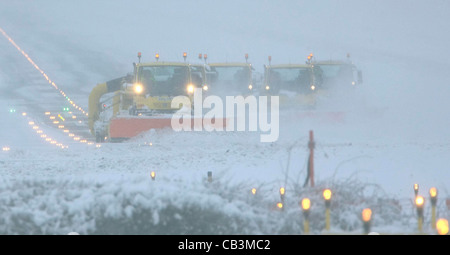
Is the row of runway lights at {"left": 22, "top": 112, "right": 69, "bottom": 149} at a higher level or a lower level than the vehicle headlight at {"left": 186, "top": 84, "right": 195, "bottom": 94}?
lower

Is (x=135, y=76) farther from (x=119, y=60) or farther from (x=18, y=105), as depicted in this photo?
(x=119, y=60)

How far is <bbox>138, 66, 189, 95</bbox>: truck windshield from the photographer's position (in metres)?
22.6

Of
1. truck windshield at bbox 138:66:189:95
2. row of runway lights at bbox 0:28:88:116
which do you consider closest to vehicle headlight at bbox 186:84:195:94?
truck windshield at bbox 138:66:189:95

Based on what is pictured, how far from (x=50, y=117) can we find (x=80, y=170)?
1933cm

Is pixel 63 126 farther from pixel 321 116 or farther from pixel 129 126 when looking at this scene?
pixel 321 116

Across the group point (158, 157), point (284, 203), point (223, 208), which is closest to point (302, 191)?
point (284, 203)

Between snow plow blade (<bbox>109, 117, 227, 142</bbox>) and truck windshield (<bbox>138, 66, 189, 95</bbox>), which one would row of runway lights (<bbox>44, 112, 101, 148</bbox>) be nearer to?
truck windshield (<bbox>138, 66, 189, 95</bbox>)

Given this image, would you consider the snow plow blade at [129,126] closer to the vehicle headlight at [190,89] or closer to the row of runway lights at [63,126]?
the vehicle headlight at [190,89]

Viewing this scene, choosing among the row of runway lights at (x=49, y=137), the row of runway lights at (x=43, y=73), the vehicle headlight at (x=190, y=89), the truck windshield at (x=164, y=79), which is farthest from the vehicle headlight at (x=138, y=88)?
the row of runway lights at (x=43, y=73)

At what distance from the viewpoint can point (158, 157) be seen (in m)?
15.4

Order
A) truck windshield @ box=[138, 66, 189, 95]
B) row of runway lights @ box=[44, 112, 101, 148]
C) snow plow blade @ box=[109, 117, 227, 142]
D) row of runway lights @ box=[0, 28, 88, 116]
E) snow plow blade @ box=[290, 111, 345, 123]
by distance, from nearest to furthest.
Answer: snow plow blade @ box=[109, 117, 227, 142]
truck windshield @ box=[138, 66, 189, 95]
snow plow blade @ box=[290, 111, 345, 123]
row of runway lights @ box=[44, 112, 101, 148]
row of runway lights @ box=[0, 28, 88, 116]

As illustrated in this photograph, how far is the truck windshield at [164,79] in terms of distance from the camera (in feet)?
74.2

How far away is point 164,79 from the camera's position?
22.9 metres

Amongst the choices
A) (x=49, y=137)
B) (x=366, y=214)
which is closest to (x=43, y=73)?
(x=49, y=137)
